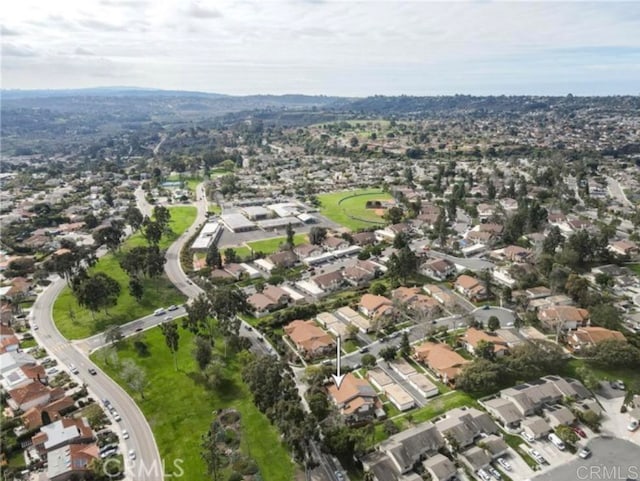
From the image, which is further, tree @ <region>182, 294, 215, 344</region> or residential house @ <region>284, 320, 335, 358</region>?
tree @ <region>182, 294, 215, 344</region>

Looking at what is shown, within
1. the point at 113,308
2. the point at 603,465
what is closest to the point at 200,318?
the point at 113,308

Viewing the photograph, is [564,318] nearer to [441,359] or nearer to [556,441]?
[441,359]

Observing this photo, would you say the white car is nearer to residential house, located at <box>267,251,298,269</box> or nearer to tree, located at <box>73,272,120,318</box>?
residential house, located at <box>267,251,298,269</box>

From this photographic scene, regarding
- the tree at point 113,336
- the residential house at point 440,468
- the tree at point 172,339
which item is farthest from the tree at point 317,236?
the residential house at point 440,468

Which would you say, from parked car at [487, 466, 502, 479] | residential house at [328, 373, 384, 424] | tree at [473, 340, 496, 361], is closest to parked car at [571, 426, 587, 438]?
parked car at [487, 466, 502, 479]

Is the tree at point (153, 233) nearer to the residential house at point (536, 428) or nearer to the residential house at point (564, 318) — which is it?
the residential house at point (564, 318)

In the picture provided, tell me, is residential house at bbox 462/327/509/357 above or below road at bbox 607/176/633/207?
below
